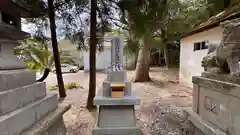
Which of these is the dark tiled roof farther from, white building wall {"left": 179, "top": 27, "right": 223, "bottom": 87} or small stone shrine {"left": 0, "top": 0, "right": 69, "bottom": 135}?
small stone shrine {"left": 0, "top": 0, "right": 69, "bottom": 135}

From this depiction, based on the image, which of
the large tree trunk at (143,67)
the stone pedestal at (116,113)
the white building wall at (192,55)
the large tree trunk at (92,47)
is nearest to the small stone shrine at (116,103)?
the stone pedestal at (116,113)

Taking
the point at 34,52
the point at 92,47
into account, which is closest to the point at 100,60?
the point at 34,52

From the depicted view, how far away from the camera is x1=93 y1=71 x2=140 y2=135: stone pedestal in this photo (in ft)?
10.5

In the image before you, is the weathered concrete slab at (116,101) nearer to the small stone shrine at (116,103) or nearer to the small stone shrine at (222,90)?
the small stone shrine at (116,103)

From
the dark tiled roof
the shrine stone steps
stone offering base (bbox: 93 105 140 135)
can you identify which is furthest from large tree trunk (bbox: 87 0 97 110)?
the dark tiled roof

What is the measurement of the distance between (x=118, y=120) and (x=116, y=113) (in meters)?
0.14

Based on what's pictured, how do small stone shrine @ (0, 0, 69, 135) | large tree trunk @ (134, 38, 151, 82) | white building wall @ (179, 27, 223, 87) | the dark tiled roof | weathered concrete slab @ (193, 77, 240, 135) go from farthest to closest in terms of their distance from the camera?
large tree trunk @ (134, 38, 151, 82) < white building wall @ (179, 27, 223, 87) < the dark tiled roof < weathered concrete slab @ (193, 77, 240, 135) < small stone shrine @ (0, 0, 69, 135)

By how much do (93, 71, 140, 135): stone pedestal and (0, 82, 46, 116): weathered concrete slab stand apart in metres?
1.01

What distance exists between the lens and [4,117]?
1756mm

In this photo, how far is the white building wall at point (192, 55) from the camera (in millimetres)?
6518

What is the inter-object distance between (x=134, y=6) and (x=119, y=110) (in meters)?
2.74

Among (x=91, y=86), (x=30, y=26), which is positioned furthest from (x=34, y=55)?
(x=91, y=86)

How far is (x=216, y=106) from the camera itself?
8.27 ft

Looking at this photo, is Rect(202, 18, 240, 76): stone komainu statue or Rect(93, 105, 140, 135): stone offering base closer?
Rect(202, 18, 240, 76): stone komainu statue
